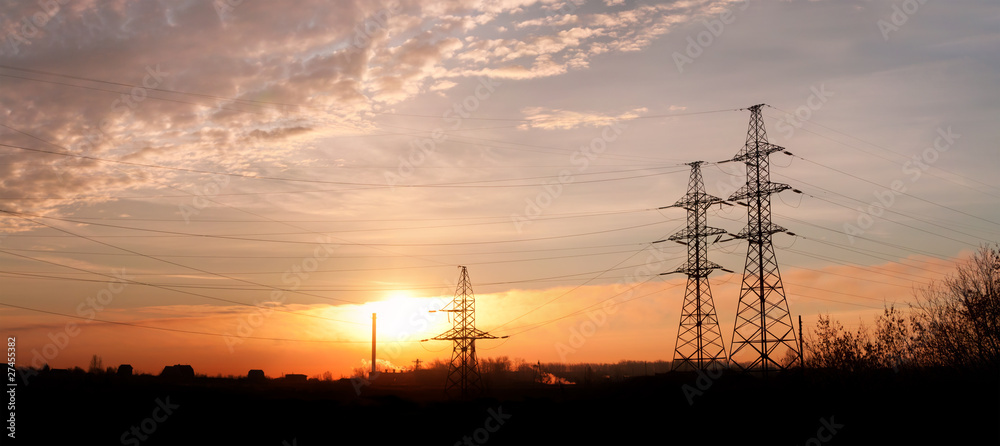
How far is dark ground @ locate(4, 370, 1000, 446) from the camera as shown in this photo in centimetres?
4291

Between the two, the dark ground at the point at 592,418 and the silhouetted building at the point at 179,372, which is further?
the silhouetted building at the point at 179,372

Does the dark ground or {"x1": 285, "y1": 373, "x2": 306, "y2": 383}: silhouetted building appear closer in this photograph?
the dark ground

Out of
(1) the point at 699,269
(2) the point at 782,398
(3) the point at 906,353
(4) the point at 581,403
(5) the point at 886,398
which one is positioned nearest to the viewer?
(5) the point at 886,398

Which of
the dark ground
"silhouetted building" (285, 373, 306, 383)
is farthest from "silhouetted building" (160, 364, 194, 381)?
the dark ground

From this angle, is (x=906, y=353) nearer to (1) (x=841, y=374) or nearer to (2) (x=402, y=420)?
(1) (x=841, y=374)

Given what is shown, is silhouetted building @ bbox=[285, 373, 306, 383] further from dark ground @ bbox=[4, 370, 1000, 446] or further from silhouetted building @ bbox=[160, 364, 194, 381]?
dark ground @ bbox=[4, 370, 1000, 446]

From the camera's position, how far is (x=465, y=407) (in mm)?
52531

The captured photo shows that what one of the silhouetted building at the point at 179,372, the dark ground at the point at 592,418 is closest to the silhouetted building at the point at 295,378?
the silhouetted building at the point at 179,372

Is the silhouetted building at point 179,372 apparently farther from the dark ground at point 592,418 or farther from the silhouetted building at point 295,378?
the dark ground at point 592,418

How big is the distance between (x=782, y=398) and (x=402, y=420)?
1057 inches

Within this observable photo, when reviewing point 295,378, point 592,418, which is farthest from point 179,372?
point 592,418

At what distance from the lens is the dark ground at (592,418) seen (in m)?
42.9

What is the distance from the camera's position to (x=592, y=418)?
48.8 meters

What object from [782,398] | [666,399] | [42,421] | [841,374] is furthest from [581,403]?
[42,421]
